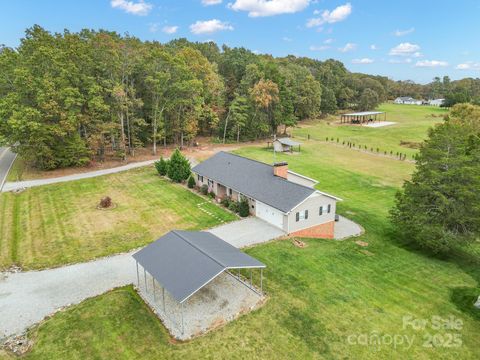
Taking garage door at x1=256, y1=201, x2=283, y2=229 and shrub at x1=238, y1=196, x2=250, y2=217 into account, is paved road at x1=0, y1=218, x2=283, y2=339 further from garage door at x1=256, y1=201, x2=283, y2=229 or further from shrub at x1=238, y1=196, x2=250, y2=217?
garage door at x1=256, y1=201, x2=283, y2=229

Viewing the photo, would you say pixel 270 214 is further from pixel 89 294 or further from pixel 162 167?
pixel 162 167

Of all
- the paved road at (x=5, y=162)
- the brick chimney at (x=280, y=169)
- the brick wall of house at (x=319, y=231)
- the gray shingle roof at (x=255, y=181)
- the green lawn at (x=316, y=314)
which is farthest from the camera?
the paved road at (x=5, y=162)

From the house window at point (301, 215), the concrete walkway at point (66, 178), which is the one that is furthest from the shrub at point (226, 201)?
the concrete walkway at point (66, 178)

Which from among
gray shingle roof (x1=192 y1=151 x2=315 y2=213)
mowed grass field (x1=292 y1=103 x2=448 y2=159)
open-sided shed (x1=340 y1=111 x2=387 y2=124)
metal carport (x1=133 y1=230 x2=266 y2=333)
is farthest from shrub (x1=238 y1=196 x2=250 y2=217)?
open-sided shed (x1=340 y1=111 x2=387 y2=124)

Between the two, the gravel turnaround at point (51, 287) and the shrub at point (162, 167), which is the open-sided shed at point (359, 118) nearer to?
the shrub at point (162, 167)

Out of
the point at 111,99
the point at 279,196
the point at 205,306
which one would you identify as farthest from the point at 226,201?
the point at 111,99

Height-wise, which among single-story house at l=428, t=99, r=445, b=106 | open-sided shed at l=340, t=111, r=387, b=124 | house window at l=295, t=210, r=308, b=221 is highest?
single-story house at l=428, t=99, r=445, b=106
